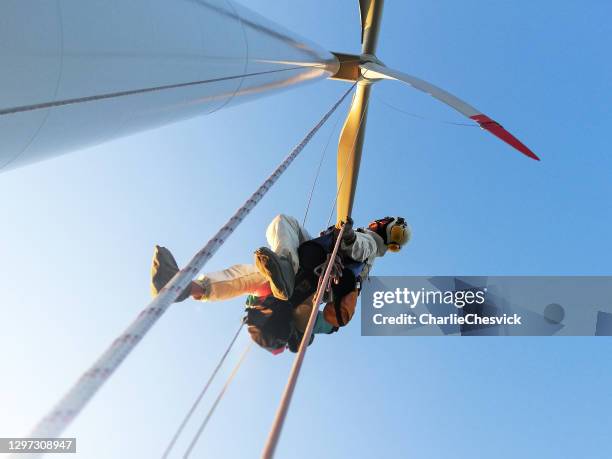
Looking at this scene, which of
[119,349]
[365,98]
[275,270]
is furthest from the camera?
[365,98]

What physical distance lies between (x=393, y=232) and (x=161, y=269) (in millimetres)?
3450

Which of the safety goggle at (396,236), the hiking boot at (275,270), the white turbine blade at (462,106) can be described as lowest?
the hiking boot at (275,270)

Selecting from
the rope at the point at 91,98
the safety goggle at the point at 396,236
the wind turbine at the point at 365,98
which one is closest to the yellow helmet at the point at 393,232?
the safety goggle at the point at 396,236

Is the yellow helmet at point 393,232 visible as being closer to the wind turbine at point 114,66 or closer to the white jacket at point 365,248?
the white jacket at point 365,248

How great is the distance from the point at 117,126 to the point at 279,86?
2.87m

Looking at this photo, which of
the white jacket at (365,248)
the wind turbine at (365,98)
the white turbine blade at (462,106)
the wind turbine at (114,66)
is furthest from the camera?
the wind turbine at (365,98)

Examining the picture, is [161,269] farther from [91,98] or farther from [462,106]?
[462,106]

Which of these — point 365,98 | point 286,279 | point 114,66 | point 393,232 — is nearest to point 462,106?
point 393,232

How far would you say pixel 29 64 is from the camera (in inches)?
74.7

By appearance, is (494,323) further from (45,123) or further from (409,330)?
(45,123)

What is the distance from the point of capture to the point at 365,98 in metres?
12.2

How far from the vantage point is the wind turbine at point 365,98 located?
26.5 feet

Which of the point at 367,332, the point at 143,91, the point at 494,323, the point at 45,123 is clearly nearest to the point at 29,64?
the point at 45,123

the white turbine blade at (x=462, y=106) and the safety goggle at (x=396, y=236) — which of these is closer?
the safety goggle at (x=396, y=236)
